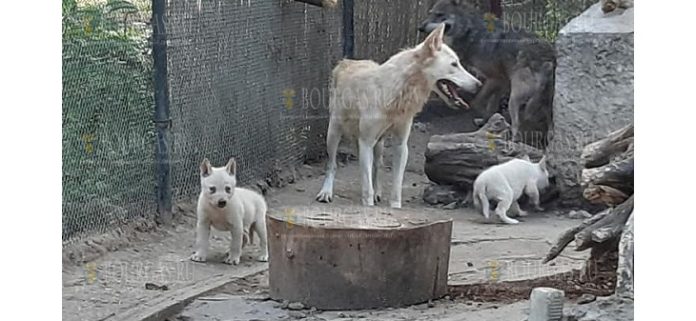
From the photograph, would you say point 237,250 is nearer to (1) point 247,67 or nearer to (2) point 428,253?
(2) point 428,253

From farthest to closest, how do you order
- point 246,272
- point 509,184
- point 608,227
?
point 509,184 < point 246,272 < point 608,227

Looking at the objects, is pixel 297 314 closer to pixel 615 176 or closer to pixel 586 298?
pixel 586 298

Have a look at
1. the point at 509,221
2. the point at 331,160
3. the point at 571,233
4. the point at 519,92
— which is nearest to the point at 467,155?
the point at 509,221

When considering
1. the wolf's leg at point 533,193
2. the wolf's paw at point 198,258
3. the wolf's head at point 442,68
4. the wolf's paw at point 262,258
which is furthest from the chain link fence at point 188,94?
the wolf's leg at point 533,193

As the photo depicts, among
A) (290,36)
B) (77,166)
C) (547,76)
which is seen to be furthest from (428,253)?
(547,76)

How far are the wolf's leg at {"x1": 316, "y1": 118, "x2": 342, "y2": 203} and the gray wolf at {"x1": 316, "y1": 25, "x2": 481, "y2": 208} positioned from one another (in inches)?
3.4

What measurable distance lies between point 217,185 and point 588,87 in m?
3.49

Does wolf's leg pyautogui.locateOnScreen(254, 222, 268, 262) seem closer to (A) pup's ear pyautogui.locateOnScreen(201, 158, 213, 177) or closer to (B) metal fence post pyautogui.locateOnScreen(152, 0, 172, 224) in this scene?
(A) pup's ear pyautogui.locateOnScreen(201, 158, 213, 177)

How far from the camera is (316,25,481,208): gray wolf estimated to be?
28.4 ft

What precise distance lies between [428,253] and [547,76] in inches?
205

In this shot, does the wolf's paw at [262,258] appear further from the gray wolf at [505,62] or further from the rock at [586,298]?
the gray wolf at [505,62]

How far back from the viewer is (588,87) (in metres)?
8.91

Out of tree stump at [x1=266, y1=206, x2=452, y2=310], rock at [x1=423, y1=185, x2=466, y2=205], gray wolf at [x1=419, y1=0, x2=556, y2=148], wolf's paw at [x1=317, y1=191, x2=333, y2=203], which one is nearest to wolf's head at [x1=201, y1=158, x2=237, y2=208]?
tree stump at [x1=266, y1=206, x2=452, y2=310]

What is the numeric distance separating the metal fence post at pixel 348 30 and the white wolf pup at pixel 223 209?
4.23 meters
